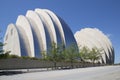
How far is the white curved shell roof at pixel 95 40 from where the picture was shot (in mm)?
115062

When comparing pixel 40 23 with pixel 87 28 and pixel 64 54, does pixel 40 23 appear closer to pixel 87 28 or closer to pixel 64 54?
pixel 64 54

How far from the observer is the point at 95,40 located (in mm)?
116688

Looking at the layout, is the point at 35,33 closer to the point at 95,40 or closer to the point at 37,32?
the point at 37,32

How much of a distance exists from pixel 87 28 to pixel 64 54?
63.7 meters

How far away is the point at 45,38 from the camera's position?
2972 inches

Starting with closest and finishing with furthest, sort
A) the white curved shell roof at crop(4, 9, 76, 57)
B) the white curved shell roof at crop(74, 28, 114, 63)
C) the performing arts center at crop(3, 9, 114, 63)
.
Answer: the performing arts center at crop(3, 9, 114, 63), the white curved shell roof at crop(4, 9, 76, 57), the white curved shell roof at crop(74, 28, 114, 63)

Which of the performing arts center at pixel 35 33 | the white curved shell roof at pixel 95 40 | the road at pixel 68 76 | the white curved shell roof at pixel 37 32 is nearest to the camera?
the road at pixel 68 76

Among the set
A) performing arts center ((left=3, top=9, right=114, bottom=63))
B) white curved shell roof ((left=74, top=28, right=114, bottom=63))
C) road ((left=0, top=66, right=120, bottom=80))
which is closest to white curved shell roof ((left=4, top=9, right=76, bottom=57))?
performing arts center ((left=3, top=9, right=114, bottom=63))

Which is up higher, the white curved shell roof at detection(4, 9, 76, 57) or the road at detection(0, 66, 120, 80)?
the white curved shell roof at detection(4, 9, 76, 57)

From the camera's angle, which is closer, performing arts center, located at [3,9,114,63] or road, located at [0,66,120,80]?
road, located at [0,66,120,80]

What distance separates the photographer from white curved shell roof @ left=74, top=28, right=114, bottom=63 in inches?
4530

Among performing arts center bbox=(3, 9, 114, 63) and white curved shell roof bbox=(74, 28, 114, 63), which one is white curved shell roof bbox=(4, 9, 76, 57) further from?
white curved shell roof bbox=(74, 28, 114, 63)

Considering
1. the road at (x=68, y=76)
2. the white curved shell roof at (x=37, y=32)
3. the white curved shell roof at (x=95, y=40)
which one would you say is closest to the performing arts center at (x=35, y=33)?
the white curved shell roof at (x=37, y=32)

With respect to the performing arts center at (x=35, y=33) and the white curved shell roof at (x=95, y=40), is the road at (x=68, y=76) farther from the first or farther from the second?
the white curved shell roof at (x=95, y=40)
